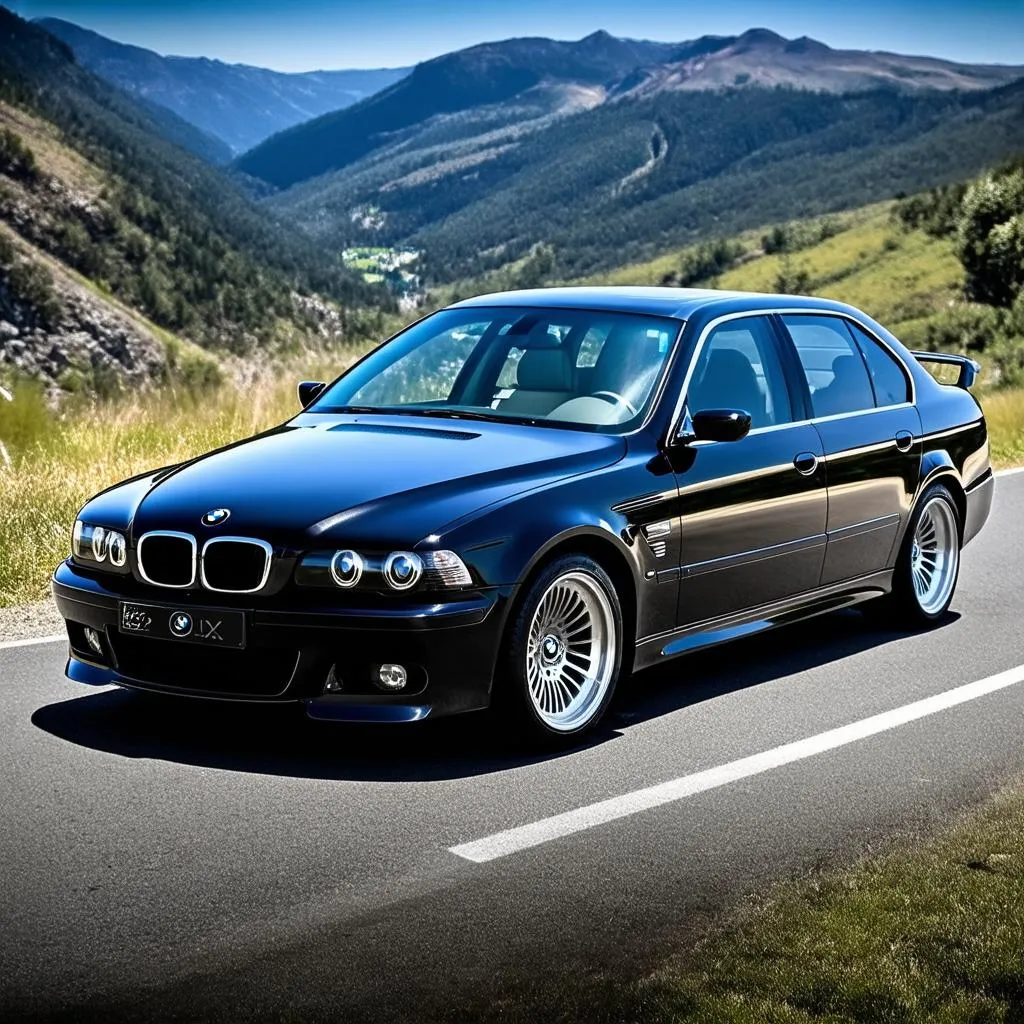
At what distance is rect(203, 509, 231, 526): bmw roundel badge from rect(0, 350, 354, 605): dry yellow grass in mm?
3799

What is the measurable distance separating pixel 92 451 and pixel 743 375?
25.6 ft

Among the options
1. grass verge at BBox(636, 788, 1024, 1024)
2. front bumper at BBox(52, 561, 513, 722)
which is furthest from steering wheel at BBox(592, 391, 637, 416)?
grass verge at BBox(636, 788, 1024, 1024)

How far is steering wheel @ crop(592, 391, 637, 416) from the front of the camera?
23.5 feet

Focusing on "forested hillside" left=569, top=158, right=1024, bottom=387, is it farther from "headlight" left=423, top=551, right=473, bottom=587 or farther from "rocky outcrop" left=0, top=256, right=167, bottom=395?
"headlight" left=423, top=551, right=473, bottom=587

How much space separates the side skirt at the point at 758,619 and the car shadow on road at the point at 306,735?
30cm

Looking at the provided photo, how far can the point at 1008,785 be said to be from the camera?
605 centimetres

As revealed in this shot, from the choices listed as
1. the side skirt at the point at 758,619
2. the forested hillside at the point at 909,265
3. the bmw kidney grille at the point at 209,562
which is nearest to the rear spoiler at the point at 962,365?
the side skirt at the point at 758,619

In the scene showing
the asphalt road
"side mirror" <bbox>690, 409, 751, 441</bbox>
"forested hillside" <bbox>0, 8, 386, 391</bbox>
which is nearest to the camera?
the asphalt road

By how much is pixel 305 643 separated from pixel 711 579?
76.6 inches

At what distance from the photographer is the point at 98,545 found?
6.47 meters

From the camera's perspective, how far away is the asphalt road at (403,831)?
4.23 meters

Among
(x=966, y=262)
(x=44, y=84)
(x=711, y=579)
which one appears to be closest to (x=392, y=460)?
(x=711, y=579)

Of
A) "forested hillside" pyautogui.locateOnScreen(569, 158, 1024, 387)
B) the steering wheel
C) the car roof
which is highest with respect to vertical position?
the car roof

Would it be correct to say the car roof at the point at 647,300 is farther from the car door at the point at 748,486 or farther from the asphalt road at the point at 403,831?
the asphalt road at the point at 403,831
